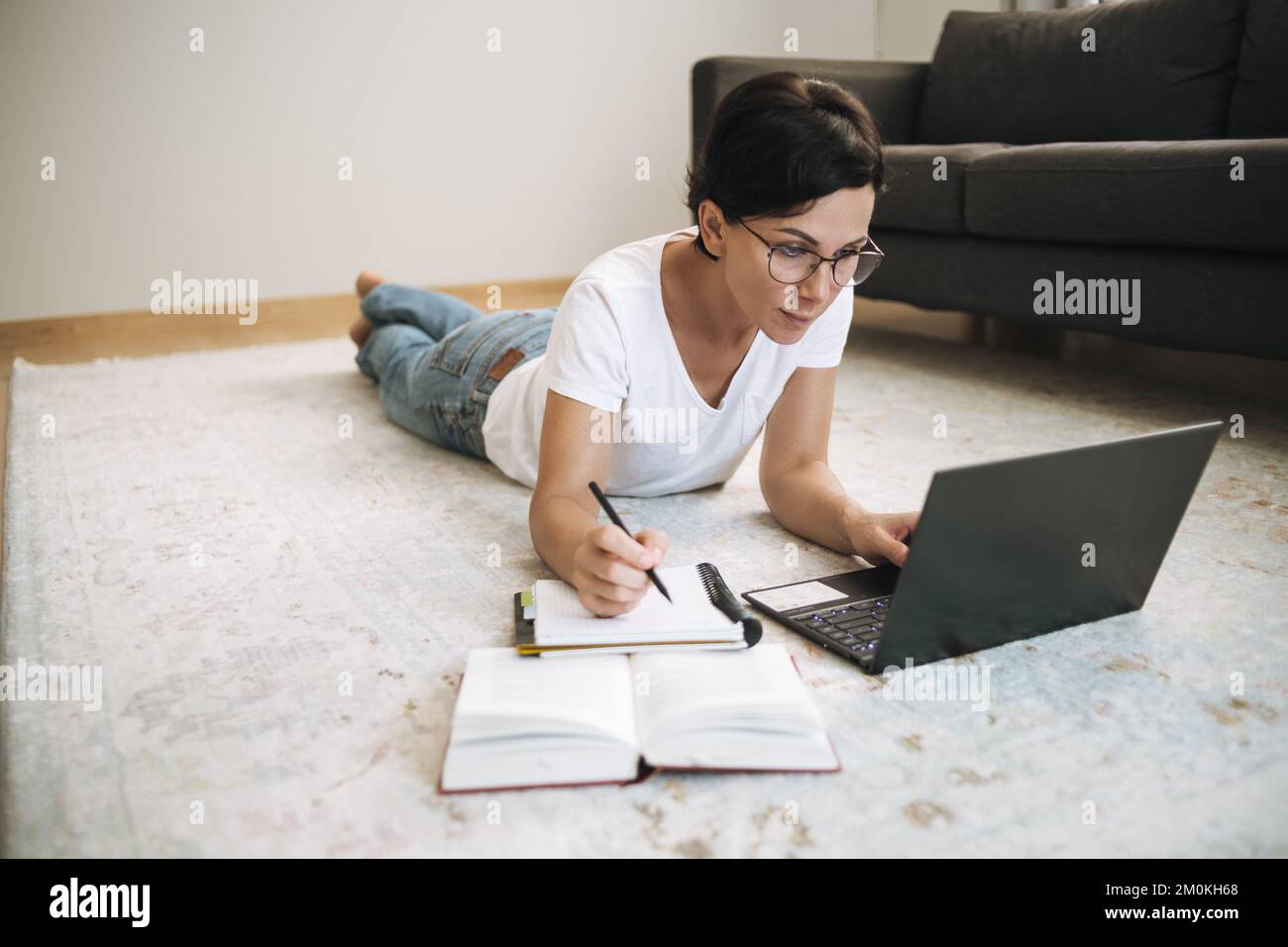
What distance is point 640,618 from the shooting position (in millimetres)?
1021

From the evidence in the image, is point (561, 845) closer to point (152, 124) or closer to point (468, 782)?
point (468, 782)

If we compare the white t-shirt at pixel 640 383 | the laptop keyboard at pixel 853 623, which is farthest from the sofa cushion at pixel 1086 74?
the laptop keyboard at pixel 853 623

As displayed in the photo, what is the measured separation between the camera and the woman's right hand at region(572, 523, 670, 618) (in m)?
0.97

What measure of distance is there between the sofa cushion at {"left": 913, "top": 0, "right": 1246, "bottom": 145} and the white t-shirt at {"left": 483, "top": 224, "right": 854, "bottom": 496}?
5.20ft

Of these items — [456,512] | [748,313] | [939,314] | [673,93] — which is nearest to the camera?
[748,313]

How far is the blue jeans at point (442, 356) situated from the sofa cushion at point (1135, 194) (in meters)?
1.09

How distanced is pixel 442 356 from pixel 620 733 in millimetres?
1124

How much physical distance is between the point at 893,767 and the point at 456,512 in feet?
2.87

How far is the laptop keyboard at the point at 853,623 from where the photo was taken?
1.07 metres

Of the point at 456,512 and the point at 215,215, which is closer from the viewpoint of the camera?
the point at 456,512

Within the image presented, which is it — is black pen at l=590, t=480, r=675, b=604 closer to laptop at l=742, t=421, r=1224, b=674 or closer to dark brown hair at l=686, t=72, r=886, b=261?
laptop at l=742, t=421, r=1224, b=674
